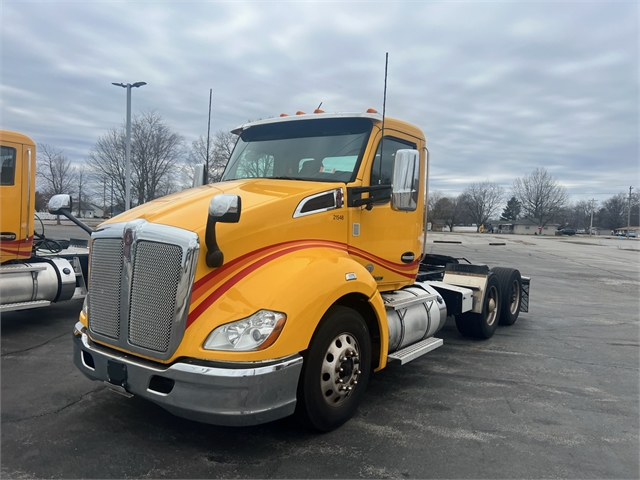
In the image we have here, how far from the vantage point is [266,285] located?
3.46 m

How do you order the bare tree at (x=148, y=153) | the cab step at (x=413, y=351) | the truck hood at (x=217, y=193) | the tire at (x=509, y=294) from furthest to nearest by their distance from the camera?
the bare tree at (x=148, y=153), the tire at (x=509, y=294), the cab step at (x=413, y=351), the truck hood at (x=217, y=193)

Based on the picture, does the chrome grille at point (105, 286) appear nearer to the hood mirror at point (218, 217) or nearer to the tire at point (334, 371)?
the hood mirror at point (218, 217)

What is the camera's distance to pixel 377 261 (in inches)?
197

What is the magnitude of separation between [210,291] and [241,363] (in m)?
0.56

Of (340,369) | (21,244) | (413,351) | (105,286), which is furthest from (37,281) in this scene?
(413,351)

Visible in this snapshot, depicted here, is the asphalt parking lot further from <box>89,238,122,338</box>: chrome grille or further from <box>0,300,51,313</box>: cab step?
<box>89,238,122,338</box>: chrome grille

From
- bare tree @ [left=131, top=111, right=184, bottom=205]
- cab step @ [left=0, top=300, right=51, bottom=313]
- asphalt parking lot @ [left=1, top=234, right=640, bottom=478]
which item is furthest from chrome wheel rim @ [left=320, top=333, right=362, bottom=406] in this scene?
bare tree @ [left=131, top=111, right=184, bottom=205]

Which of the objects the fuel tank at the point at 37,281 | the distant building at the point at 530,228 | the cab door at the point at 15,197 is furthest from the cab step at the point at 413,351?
the distant building at the point at 530,228

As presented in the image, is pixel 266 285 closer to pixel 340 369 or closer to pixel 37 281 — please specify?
pixel 340 369

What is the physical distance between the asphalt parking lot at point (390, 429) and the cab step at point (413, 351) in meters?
0.41

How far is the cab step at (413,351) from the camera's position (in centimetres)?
465

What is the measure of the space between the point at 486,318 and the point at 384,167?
12.1ft

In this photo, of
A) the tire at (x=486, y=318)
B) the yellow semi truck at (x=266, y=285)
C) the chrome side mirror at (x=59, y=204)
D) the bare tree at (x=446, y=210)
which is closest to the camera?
the yellow semi truck at (x=266, y=285)

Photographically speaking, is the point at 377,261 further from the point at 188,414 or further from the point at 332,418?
the point at 188,414
